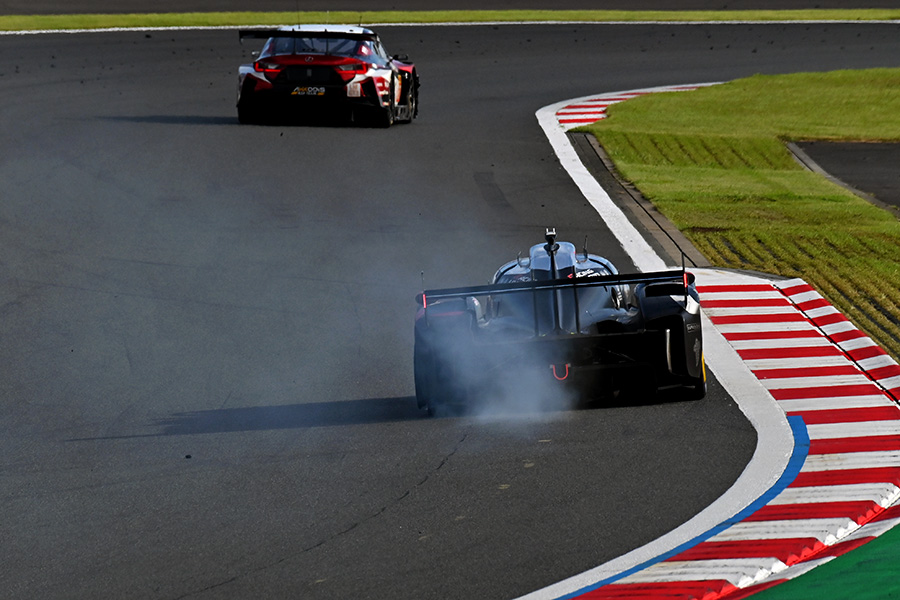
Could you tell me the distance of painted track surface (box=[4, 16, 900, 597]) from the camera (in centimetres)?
664

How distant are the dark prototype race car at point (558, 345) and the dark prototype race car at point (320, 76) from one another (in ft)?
37.1

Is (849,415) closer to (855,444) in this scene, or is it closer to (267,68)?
(855,444)

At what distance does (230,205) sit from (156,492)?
8.49 m

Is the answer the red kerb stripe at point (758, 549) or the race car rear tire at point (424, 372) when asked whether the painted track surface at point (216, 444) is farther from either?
the red kerb stripe at point (758, 549)

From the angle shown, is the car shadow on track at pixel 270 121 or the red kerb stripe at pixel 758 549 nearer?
the red kerb stripe at pixel 758 549

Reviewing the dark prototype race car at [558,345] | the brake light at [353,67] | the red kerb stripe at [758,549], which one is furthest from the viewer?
the brake light at [353,67]

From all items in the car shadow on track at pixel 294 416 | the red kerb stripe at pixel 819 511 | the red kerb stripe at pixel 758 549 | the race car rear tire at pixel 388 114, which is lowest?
the red kerb stripe at pixel 819 511

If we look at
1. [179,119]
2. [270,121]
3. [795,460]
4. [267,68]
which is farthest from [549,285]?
[179,119]

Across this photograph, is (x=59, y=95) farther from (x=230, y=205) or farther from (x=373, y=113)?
(x=230, y=205)

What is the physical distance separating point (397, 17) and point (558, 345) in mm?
28689

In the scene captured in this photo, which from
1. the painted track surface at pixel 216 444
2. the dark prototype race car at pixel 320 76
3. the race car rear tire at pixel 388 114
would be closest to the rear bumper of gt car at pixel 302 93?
the dark prototype race car at pixel 320 76

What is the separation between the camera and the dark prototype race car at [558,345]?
8477 millimetres

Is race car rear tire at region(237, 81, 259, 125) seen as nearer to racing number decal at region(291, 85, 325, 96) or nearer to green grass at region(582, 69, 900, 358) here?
racing number decal at region(291, 85, 325, 96)

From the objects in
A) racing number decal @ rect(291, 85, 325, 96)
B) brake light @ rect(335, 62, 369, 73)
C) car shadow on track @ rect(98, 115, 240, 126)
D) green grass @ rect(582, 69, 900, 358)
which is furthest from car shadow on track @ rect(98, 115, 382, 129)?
green grass @ rect(582, 69, 900, 358)
